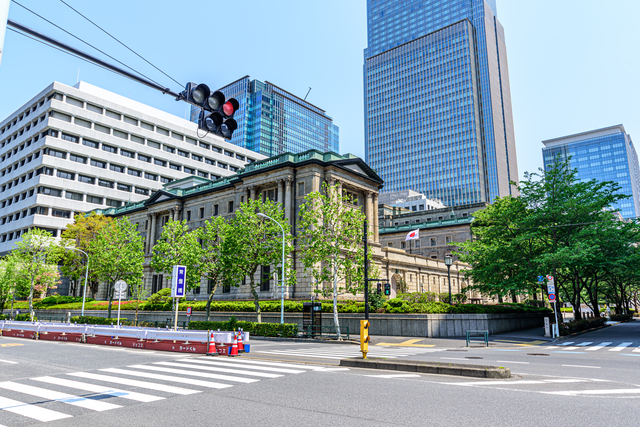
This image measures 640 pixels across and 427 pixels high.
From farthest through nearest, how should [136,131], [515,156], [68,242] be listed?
[515,156]
[136,131]
[68,242]

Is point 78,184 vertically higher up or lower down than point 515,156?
lower down

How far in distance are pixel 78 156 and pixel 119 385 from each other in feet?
268

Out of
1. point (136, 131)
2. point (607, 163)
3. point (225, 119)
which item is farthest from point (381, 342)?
point (607, 163)

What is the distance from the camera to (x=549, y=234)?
34.1m

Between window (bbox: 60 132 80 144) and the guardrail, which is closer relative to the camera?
the guardrail

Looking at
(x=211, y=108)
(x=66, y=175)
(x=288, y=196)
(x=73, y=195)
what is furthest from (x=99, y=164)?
(x=211, y=108)

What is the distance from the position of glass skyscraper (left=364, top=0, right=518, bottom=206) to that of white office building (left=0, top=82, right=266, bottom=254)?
87.2 m

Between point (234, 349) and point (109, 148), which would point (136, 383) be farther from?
point (109, 148)

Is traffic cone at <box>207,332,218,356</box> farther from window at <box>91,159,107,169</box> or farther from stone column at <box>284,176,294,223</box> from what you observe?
window at <box>91,159,107,169</box>

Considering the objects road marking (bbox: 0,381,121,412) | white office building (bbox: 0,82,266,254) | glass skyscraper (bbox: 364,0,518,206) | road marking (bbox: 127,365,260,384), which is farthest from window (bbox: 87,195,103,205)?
glass skyscraper (bbox: 364,0,518,206)

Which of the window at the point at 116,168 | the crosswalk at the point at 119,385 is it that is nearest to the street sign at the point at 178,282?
the crosswalk at the point at 119,385

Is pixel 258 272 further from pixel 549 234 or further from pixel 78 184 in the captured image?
pixel 78 184

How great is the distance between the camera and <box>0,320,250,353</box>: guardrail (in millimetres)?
19359

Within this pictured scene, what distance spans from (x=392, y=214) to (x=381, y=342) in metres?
71.4
